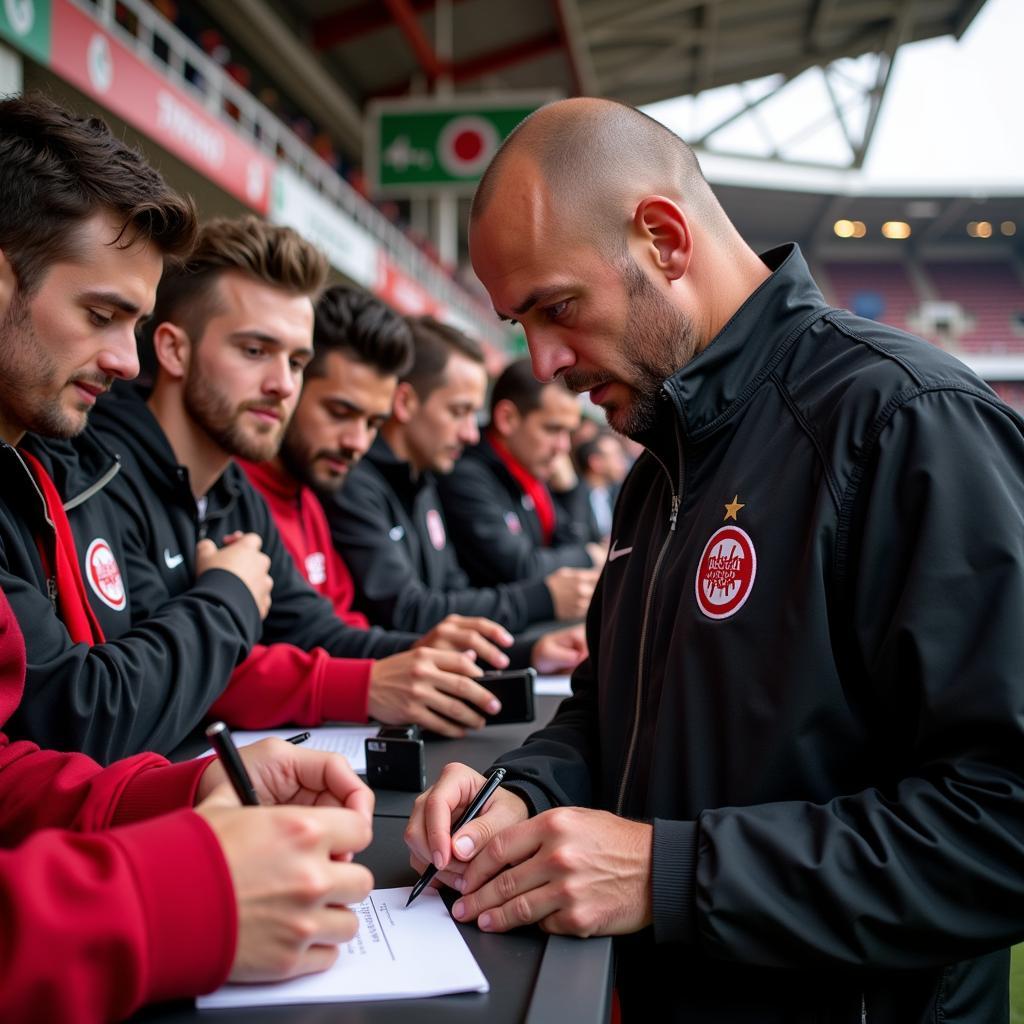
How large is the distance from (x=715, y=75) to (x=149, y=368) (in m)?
16.0

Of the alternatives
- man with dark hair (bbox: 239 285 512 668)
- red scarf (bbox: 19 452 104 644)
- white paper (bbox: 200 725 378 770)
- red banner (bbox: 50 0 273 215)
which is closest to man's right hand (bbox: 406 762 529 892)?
white paper (bbox: 200 725 378 770)

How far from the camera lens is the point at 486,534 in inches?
148

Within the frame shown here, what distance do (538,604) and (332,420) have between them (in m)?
0.88

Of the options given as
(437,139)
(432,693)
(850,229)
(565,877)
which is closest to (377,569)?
(432,693)

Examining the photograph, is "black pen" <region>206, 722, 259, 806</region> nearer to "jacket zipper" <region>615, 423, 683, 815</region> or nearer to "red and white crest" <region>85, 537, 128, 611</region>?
"jacket zipper" <region>615, 423, 683, 815</region>

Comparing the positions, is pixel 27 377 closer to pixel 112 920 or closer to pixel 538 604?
pixel 112 920

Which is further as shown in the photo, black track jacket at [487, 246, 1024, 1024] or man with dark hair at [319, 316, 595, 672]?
man with dark hair at [319, 316, 595, 672]

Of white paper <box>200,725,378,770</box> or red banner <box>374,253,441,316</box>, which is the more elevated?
red banner <box>374,253,441,316</box>

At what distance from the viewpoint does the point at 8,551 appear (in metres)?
1.23

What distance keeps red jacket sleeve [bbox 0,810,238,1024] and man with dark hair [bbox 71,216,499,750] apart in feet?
2.56

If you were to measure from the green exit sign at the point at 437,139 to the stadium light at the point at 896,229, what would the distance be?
1894 cm

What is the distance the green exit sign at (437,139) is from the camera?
748cm

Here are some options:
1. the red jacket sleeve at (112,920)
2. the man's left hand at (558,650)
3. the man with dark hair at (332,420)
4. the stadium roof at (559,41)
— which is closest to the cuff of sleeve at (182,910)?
the red jacket sleeve at (112,920)

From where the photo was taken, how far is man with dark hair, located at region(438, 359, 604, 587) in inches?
149
